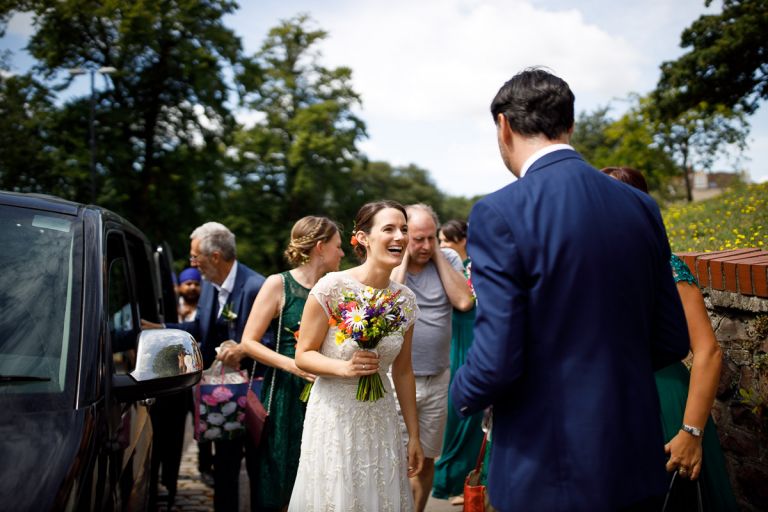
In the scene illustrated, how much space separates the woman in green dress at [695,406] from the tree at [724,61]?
1503cm

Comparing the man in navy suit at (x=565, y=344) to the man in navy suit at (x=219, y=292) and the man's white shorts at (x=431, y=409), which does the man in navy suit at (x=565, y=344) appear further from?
the man in navy suit at (x=219, y=292)

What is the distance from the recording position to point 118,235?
12.6 feet

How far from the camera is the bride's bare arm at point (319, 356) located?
335 cm

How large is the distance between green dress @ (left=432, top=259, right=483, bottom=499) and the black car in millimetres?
3398

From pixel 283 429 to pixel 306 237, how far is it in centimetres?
120

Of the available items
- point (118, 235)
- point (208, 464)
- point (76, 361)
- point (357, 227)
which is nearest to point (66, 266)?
point (76, 361)

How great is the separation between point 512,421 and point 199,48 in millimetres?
30486

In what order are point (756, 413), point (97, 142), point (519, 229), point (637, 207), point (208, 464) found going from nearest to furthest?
point (519, 229), point (637, 207), point (756, 413), point (208, 464), point (97, 142)

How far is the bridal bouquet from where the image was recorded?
10.8ft

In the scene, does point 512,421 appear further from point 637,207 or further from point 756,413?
point 756,413

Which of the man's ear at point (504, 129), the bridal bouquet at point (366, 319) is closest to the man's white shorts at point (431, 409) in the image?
the bridal bouquet at point (366, 319)

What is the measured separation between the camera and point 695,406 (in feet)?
9.26

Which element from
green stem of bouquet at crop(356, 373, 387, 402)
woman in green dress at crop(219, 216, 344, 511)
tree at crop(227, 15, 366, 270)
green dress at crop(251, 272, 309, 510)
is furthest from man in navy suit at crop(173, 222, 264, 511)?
tree at crop(227, 15, 366, 270)

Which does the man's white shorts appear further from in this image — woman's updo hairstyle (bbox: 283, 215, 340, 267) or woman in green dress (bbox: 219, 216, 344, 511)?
woman's updo hairstyle (bbox: 283, 215, 340, 267)
